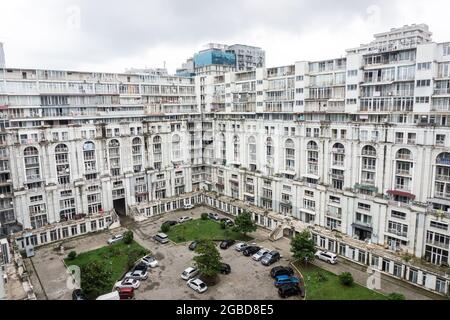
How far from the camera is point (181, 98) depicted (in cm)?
8806

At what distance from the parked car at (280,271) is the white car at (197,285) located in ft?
33.6

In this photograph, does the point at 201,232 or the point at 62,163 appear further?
the point at 62,163

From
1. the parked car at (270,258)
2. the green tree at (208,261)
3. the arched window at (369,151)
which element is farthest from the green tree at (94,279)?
the arched window at (369,151)

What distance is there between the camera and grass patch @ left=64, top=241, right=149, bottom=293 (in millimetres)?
53031

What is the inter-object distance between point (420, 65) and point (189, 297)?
47076 millimetres

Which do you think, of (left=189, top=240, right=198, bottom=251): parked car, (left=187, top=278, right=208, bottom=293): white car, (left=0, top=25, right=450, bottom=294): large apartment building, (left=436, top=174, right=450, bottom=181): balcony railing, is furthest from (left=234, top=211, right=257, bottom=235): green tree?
(left=436, top=174, right=450, bottom=181): balcony railing

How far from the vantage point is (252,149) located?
3014 inches

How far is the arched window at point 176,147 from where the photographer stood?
82875 millimetres

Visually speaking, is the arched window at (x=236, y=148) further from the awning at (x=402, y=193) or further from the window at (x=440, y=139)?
the window at (x=440, y=139)

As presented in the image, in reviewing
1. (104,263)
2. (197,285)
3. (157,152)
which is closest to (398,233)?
(197,285)

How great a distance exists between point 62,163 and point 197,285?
39312 mm

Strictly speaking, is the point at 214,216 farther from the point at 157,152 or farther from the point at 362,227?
the point at 362,227
